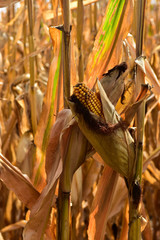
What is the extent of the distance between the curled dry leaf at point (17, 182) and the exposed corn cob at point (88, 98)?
221 millimetres

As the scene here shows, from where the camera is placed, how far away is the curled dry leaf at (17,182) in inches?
25.3

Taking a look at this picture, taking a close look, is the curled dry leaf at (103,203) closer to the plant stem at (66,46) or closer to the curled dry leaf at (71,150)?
the curled dry leaf at (71,150)

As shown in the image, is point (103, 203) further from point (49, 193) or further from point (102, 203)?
point (49, 193)

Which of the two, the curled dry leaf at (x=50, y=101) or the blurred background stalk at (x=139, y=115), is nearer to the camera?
the blurred background stalk at (x=139, y=115)

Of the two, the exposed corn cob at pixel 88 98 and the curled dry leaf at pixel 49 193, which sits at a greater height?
the exposed corn cob at pixel 88 98

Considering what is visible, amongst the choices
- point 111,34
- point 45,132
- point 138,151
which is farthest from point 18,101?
point 138,151

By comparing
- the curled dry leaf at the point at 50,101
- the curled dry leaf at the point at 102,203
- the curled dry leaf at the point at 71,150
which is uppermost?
the curled dry leaf at the point at 50,101

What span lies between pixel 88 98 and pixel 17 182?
250 millimetres

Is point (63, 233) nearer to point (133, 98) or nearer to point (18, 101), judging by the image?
point (133, 98)

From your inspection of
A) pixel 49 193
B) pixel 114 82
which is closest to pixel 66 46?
pixel 114 82

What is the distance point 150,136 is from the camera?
1512 mm

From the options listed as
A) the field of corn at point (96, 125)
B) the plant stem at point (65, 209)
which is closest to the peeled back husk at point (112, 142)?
the field of corn at point (96, 125)

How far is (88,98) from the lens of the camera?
531 mm

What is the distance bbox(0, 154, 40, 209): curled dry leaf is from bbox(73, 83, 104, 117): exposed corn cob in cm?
22
